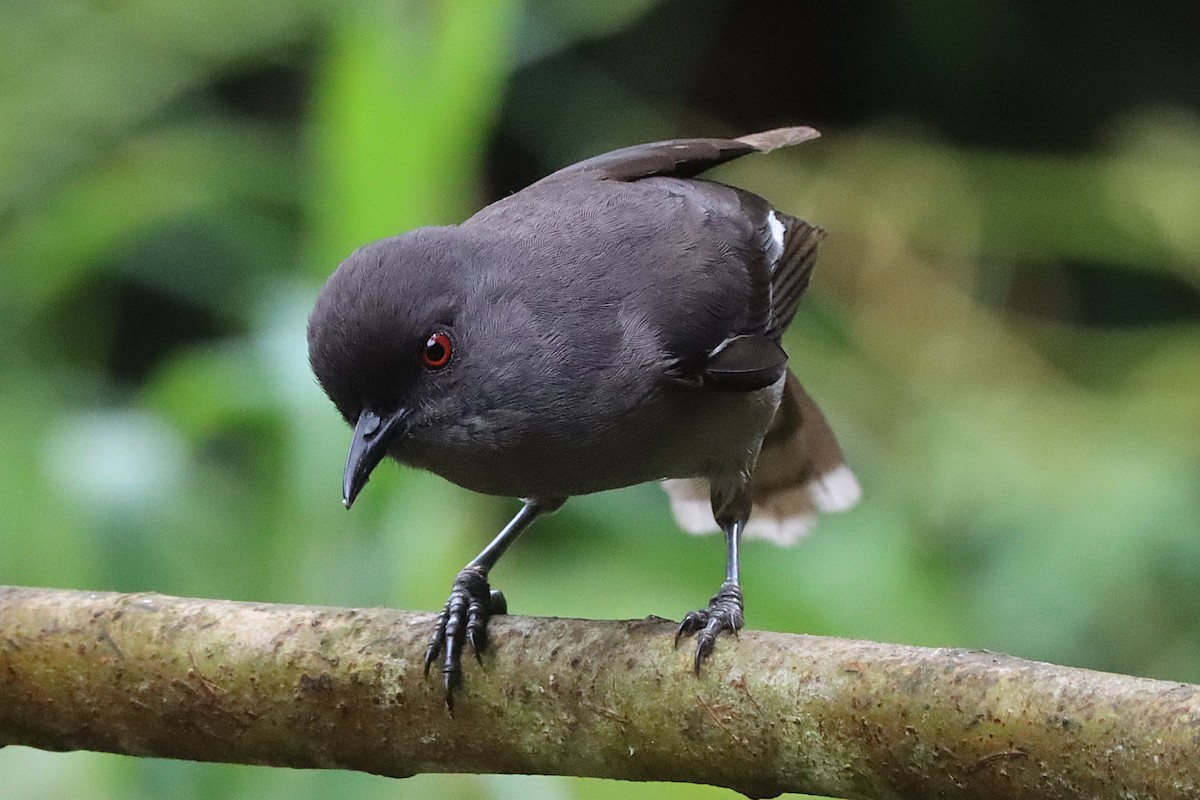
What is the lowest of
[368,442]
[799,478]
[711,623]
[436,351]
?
[799,478]

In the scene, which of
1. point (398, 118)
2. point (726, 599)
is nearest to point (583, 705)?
point (726, 599)

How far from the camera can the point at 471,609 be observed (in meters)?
3.05

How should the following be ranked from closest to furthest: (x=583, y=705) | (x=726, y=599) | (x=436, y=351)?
(x=583, y=705)
(x=436, y=351)
(x=726, y=599)

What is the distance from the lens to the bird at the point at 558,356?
296 cm

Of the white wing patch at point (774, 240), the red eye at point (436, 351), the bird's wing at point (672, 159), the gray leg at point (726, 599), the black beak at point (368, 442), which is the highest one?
the red eye at point (436, 351)

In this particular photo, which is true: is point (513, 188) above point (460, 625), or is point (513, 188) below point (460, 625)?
below

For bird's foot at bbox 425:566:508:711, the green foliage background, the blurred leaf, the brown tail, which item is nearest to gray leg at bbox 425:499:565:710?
bird's foot at bbox 425:566:508:711

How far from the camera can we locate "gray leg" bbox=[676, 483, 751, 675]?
2637mm

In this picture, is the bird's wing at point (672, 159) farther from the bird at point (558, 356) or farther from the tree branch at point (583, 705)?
the tree branch at point (583, 705)

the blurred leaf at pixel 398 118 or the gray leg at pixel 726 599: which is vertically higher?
the blurred leaf at pixel 398 118

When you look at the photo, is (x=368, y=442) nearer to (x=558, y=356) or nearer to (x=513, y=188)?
(x=558, y=356)

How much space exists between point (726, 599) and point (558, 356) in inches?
24.8

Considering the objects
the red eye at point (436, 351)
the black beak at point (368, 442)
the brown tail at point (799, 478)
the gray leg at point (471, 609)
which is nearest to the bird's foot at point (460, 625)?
the gray leg at point (471, 609)

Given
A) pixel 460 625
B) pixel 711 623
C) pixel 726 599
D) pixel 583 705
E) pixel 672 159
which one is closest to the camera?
pixel 583 705
